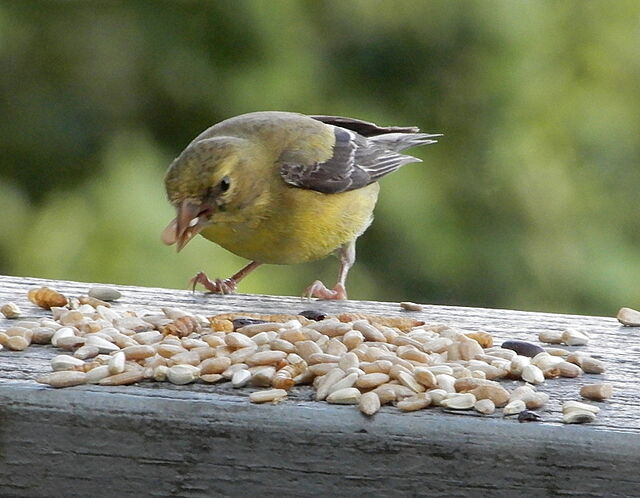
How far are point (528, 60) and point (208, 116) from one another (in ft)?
4.57

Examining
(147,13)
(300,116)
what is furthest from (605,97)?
(147,13)

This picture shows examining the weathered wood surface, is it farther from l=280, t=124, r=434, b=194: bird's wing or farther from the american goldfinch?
l=280, t=124, r=434, b=194: bird's wing

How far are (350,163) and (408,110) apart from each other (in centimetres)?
79

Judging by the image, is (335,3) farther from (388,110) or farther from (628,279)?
(628,279)

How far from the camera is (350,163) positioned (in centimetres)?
468

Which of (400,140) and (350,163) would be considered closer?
(350,163)

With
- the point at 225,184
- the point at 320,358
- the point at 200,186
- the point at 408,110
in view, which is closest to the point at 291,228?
the point at 225,184

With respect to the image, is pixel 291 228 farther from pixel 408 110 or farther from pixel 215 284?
pixel 408 110

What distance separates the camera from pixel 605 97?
17.6 feet

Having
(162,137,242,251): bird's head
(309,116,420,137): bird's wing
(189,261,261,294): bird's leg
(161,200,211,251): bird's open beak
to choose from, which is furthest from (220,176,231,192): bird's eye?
(309,116,420,137): bird's wing

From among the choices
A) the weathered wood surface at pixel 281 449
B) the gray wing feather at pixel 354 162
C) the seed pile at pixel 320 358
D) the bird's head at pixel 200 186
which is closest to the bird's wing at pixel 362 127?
the gray wing feather at pixel 354 162

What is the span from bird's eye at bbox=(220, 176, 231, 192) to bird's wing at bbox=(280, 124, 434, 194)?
0.38m

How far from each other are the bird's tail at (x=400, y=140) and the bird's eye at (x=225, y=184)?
1.18m

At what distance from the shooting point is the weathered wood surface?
6.89 ft
